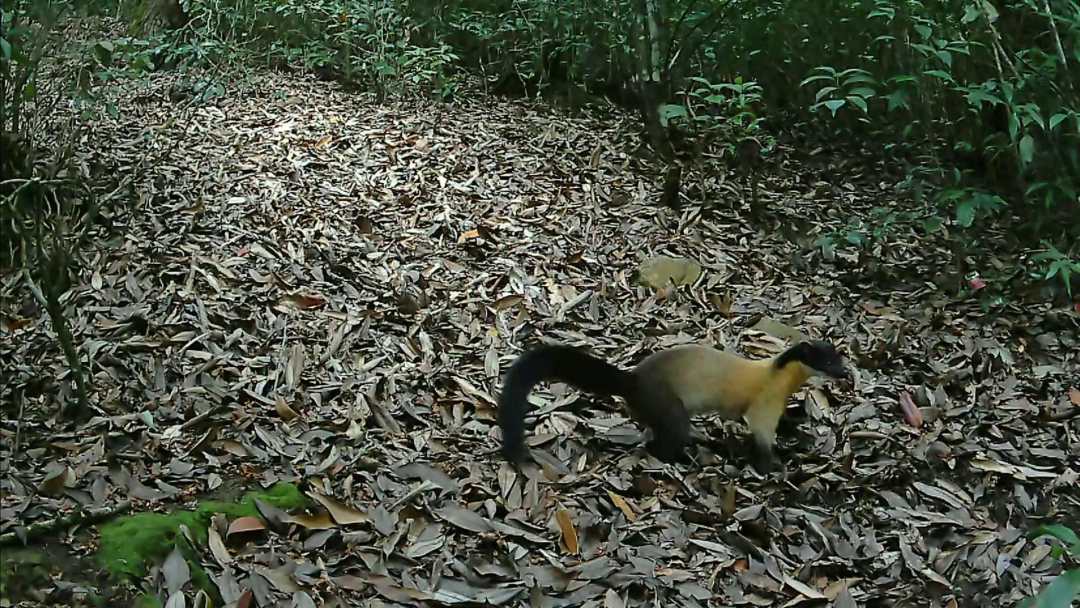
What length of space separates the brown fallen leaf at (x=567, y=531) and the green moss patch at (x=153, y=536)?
1.00 meters

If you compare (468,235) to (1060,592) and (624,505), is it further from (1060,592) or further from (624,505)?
(1060,592)

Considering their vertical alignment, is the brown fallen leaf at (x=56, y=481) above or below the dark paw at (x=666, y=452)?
above

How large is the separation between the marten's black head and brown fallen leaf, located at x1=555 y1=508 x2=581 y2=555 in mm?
1081

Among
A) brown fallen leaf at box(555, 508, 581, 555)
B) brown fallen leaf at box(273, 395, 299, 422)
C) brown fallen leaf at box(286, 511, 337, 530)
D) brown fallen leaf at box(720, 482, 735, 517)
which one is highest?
brown fallen leaf at box(273, 395, 299, 422)

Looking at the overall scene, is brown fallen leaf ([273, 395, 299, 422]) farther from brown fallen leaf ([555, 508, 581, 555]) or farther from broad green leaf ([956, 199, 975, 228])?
broad green leaf ([956, 199, 975, 228])

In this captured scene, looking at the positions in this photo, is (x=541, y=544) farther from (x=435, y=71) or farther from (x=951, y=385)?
(x=435, y=71)

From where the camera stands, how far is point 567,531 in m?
3.06

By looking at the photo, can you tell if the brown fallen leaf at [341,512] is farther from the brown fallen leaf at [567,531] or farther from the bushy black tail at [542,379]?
the brown fallen leaf at [567,531]

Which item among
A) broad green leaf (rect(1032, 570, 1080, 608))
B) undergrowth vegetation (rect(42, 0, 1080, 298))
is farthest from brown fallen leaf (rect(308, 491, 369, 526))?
undergrowth vegetation (rect(42, 0, 1080, 298))

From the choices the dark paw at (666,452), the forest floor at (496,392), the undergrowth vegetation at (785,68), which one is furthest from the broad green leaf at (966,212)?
the dark paw at (666,452)

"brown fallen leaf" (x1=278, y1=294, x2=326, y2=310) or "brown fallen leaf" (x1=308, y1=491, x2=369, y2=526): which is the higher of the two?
"brown fallen leaf" (x1=278, y1=294, x2=326, y2=310)

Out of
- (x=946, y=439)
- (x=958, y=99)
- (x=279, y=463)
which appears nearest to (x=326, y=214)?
(x=279, y=463)

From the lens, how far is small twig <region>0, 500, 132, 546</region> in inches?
98.7

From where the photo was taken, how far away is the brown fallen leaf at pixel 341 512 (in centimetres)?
295
